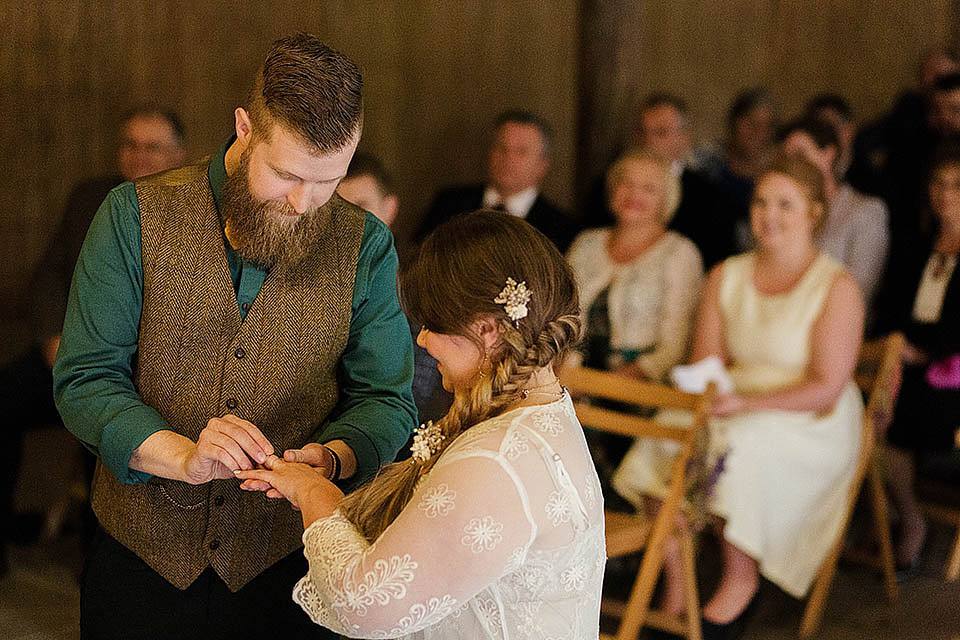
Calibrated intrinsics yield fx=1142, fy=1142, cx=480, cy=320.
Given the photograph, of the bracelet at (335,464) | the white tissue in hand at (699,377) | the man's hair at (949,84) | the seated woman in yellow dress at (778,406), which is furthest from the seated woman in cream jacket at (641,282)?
the bracelet at (335,464)

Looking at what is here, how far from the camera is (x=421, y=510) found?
5.80 feet

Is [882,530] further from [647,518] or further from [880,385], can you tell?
[647,518]

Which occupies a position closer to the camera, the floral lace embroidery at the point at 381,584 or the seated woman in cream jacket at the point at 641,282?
the floral lace embroidery at the point at 381,584

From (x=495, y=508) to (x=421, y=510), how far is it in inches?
4.5

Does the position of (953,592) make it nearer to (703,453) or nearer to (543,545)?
(703,453)

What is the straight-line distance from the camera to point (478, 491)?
5.82 feet

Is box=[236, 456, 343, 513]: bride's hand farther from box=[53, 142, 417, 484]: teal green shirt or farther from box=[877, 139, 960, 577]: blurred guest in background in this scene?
box=[877, 139, 960, 577]: blurred guest in background

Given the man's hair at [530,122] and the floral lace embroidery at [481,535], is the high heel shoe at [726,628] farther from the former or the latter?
the floral lace embroidery at [481,535]

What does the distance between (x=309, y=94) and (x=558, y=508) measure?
2.57 feet

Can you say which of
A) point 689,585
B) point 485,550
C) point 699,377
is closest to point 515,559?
point 485,550

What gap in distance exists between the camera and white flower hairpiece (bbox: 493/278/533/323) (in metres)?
1.84

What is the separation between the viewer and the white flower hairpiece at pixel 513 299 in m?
1.84

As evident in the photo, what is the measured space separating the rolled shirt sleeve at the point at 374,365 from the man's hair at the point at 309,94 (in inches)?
12.8

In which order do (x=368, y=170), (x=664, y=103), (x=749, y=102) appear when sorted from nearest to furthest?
(x=368, y=170)
(x=664, y=103)
(x=749, y=102)
